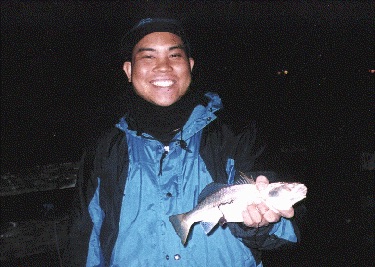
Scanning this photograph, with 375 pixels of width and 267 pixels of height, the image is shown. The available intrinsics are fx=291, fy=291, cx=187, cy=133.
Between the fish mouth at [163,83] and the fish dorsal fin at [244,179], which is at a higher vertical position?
the fish mouth at [163,83]

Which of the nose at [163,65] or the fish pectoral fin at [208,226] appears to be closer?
the fish pectoral fin at [208,226]

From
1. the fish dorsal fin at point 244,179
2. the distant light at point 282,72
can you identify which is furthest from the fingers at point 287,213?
the distant light at point 282,72

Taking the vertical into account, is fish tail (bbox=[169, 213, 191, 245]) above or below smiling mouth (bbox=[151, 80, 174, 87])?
below

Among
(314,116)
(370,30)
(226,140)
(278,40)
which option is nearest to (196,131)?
(226,140)

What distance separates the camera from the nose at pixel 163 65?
8.82 feet

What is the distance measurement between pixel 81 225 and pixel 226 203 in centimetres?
127

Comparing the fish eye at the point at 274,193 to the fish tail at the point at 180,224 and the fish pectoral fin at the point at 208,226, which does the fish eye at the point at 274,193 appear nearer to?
the fish pectoral fin at the point at 208,226

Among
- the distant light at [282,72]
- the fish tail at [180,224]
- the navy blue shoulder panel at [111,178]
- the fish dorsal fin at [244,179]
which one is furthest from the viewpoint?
the distant light at [282,72]

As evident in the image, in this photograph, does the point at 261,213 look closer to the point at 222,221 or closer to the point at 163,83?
the point at 222,221

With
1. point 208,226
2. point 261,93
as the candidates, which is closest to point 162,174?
point 208,226

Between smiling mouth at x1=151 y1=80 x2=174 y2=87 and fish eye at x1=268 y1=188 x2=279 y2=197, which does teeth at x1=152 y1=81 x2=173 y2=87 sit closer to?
smiling mouth at x1=151 y1=80 x2=174 y2=87

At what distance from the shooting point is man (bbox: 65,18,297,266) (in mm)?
2322

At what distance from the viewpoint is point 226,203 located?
2369 millimetres

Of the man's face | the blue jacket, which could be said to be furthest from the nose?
the blue jacket
